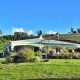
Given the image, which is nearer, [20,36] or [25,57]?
[25,57]

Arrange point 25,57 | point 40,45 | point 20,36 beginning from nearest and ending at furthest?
point 25,57
point 40,45
point 20,36

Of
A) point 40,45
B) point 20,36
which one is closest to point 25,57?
point 40,45

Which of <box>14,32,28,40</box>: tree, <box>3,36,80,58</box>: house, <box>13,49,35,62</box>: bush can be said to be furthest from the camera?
<box>14,32,28,40</box>: tree

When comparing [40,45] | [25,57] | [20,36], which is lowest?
[25,57]

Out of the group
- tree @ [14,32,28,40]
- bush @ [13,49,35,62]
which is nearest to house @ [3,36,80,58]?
bush @ [13,49,35,62]

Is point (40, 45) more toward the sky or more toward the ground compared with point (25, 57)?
more toward the sky

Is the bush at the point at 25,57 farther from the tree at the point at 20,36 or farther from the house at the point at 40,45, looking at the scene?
the tree at the point at 20,36

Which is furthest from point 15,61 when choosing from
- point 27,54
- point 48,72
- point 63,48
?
point 63,48

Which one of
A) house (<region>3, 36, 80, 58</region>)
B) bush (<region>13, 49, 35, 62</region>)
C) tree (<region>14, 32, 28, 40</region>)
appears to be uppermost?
tree (<region>14, 32, 28, 40</region>)

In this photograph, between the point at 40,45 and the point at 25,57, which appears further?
the point at 40,45

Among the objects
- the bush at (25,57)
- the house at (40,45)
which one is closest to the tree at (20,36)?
the house at (40,45)

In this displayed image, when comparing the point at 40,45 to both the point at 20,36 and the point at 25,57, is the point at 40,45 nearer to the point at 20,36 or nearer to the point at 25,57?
the point at 25,57

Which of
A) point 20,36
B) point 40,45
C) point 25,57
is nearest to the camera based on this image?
Answer: point 25,57

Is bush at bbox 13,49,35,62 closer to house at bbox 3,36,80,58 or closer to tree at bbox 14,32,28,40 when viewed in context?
house at bbox 3,36,80,58
